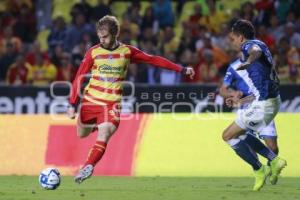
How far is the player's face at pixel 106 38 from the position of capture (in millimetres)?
12023

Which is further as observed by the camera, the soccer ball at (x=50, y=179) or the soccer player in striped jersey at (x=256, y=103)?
the soccer player in striped jersey at (x=256, y=103)

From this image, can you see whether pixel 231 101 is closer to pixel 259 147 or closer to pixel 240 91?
pixel 259 147

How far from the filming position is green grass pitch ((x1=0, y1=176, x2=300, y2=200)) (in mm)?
10977

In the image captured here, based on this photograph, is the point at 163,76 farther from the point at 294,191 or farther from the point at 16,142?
the point at 294,191

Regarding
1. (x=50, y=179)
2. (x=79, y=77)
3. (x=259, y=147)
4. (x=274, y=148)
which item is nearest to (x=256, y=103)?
(x=259, y=147)

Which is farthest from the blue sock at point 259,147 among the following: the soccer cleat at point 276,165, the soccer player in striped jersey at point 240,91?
the soccer player in striped jersey at point 240,91

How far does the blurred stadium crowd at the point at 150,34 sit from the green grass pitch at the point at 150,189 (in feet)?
20.1

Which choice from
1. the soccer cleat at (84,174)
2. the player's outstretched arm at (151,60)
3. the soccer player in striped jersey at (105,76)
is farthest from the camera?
the player's outstretched arm at (151,60)

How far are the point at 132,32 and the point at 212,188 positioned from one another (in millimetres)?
9985

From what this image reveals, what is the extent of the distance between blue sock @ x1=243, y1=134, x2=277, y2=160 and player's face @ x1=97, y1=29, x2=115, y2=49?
2.17 meters

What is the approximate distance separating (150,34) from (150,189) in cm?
969

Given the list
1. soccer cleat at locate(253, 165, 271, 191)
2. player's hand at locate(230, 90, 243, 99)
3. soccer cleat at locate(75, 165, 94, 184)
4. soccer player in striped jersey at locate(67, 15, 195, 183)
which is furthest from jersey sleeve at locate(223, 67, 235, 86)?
soccer cleat at locate(75, 165, 94, 184)

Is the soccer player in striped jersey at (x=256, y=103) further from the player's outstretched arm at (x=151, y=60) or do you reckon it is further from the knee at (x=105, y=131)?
the knee at (x=105, y=131)

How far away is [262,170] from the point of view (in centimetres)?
1186
